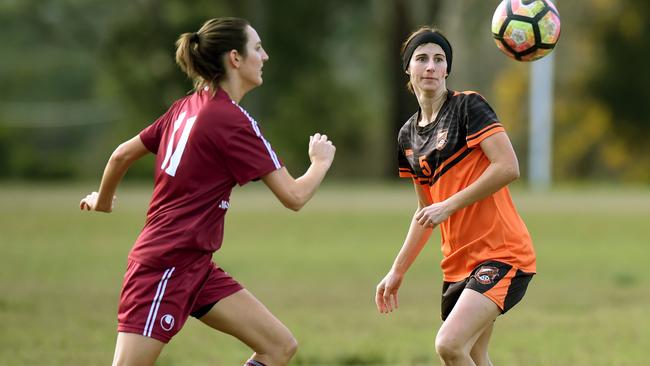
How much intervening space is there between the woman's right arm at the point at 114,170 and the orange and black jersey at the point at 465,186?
1454mm

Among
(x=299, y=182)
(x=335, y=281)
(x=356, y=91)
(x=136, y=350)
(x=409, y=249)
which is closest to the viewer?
(x=136, y=350)

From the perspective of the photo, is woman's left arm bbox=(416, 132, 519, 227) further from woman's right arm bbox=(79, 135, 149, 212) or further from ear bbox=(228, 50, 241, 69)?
woman's right arm bbox=(79, 135, 149, 212)

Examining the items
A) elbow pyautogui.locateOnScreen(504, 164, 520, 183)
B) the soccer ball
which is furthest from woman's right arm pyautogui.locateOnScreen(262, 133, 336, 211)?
the soccer ball

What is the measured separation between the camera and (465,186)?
6.11 metres

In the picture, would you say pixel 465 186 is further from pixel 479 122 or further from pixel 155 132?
pixel 155 132

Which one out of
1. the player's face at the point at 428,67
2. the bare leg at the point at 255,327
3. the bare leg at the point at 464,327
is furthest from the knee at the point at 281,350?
the player's face at the point at 428,67

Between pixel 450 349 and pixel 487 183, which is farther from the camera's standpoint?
pixel 487 183

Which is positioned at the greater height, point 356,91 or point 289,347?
point 356,91

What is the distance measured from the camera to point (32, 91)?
5691 centimetres

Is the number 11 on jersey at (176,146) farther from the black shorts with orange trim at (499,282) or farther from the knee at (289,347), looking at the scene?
the black shorts with orange trim at (499,282)

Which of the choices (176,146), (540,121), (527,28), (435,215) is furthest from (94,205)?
(540,121)

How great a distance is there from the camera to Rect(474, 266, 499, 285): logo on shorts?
19.4 feet

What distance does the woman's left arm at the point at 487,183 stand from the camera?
582 cm

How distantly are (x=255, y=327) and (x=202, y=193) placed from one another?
747 millimetres
